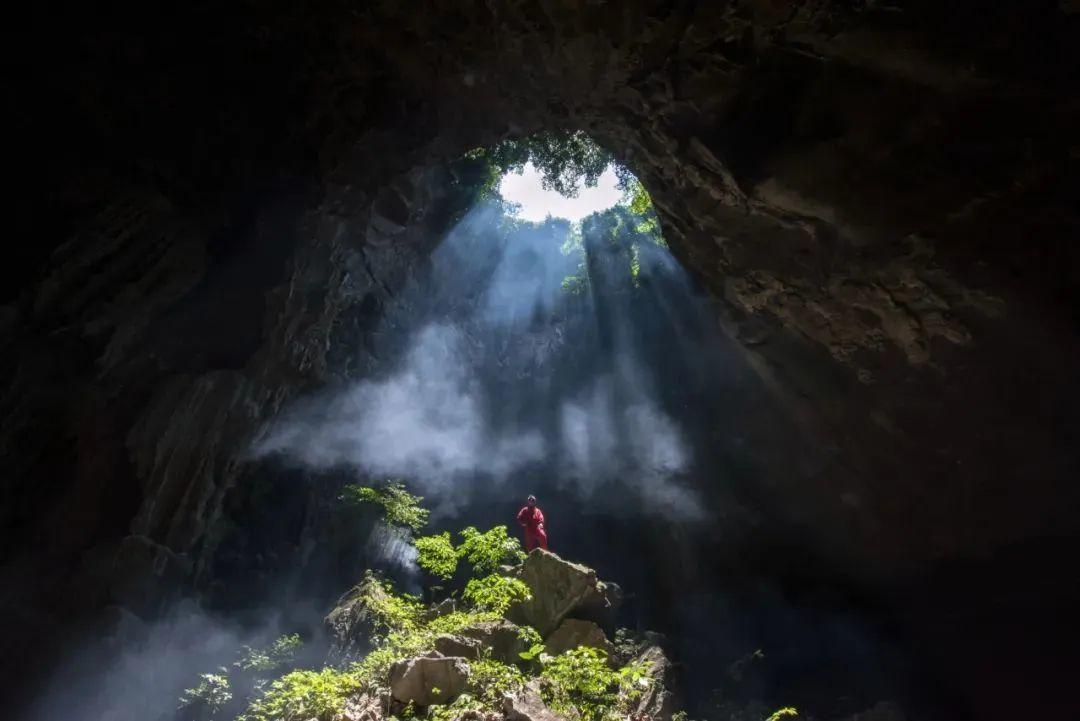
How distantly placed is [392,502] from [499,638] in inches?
189

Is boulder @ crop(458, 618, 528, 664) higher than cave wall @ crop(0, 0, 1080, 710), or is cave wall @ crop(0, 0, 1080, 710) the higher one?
cave wall @ crop(0, 0, 1080, 710)

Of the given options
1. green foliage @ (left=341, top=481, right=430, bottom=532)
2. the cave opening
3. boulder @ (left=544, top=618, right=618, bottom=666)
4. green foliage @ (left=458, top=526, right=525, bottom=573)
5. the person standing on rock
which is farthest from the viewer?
the cave opening

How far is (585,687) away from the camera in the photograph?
16.0 feet

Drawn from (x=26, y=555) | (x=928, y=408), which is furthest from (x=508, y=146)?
(x=26, y=555)

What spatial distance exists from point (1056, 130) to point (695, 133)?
11.6 feet

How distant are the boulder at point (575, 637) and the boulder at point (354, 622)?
275cm

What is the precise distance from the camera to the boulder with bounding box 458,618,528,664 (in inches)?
257

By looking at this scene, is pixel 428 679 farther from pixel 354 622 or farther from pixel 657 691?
pixel 354 622

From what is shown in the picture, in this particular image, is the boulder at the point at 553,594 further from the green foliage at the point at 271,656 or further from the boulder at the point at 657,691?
the green foliage at the point at 271,656

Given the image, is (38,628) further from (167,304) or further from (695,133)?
(695,133)

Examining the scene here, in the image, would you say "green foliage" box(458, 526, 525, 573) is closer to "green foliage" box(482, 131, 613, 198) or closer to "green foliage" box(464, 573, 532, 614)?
"green foliage" box(464, 573, 532, 614)

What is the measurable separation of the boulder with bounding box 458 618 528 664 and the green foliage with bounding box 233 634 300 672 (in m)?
3.91

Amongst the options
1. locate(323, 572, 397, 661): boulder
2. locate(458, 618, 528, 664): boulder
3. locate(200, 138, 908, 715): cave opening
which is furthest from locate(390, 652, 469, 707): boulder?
locate(200, 138, 908, 715): cave opening

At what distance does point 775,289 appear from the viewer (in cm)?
791
